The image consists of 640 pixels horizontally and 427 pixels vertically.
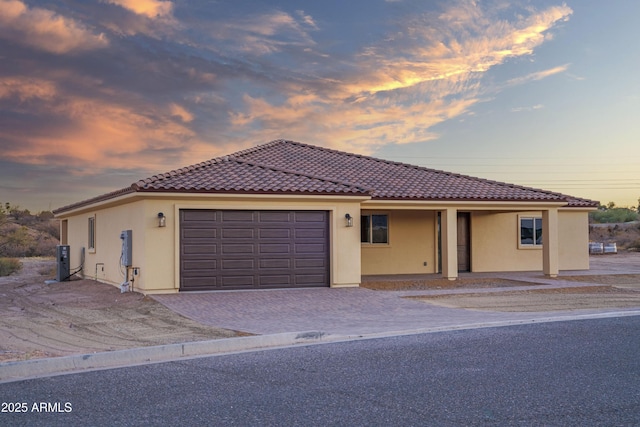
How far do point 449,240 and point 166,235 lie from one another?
32.2 ft

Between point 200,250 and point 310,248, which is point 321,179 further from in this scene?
point 200,250

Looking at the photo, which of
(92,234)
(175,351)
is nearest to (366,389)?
(175,351)

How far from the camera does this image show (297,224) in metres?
19.9

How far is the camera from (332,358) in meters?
9.47

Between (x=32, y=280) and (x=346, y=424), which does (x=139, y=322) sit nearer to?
(x=346, y=424)

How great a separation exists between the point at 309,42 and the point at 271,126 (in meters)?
7.47

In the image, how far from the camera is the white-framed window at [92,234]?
25344 mm

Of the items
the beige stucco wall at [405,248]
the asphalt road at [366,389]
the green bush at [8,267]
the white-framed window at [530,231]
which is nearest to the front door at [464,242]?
the beige stucco wall at [405,248]

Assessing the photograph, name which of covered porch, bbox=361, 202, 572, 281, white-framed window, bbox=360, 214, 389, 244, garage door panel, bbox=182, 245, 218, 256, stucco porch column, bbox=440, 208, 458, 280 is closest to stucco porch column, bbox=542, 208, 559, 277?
covered porch, bbox=361, 202, 572, 281

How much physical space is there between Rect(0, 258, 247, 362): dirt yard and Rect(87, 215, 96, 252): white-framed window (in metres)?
4.20

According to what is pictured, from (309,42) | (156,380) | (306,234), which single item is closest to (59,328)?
(156,380)

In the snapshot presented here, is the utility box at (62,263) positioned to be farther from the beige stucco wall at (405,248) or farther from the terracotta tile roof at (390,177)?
the beige stucco wall at (405,248)

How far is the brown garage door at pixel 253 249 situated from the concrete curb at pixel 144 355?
8018 millimetres

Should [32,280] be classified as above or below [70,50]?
below
